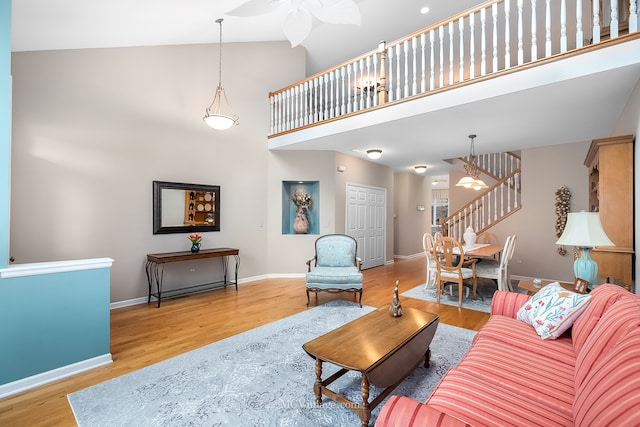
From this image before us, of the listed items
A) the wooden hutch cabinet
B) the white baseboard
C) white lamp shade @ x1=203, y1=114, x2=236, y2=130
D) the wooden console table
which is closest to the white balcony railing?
the wooden hutch cabinet

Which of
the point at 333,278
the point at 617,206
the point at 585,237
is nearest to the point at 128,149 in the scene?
the point at 333,278

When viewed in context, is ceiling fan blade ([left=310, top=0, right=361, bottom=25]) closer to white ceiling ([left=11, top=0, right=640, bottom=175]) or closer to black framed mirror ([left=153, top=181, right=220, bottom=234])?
white ceiling ([left=11, top=0, right=640, bottom=175])

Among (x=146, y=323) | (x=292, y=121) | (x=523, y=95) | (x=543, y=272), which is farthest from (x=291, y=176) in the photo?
(x=543, y=272)

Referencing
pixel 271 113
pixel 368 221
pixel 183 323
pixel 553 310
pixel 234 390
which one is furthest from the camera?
pixel 368 221

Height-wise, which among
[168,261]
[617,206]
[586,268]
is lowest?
[168,261]

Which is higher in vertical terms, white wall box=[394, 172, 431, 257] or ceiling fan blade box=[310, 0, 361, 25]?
ceiling fan blade box=[310, 0, 361, 25]

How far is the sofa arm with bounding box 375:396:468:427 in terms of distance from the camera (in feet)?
3.33

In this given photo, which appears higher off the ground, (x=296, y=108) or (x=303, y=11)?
(x=296, y=108)

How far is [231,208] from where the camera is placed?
5418mm

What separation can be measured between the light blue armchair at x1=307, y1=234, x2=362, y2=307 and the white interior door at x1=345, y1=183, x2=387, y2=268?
170 cm

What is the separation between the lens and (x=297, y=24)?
2.62 m

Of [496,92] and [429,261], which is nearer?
[496,92]

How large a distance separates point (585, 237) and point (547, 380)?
152cm

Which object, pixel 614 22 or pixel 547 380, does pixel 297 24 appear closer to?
pixel 614 22
